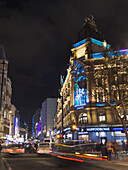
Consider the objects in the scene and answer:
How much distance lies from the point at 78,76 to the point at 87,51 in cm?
668

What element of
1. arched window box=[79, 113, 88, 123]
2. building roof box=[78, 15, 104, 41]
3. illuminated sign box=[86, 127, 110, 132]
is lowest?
illuminated sign box=[86, 127, 110, 132]

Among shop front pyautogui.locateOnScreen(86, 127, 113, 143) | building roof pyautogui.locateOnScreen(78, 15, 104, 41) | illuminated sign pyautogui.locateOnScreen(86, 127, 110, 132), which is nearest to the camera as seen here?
illuminated sign pyautogui.locateOnScreen(86, 127, 110, 132)

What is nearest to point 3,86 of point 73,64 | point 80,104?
point 73,64

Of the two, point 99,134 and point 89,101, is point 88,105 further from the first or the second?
point 99,134

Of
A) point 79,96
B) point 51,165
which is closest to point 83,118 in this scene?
point 79,96

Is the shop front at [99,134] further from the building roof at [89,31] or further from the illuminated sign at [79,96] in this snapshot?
the building roof at [89,31]

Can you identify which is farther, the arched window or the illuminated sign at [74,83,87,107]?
the illuminated sign at [74,83,87,107]

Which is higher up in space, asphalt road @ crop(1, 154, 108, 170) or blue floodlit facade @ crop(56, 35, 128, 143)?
blue floodlit facade @ crop(56, 35, 128, 143)

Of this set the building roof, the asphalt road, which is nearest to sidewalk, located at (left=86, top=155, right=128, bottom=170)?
the asphalt road

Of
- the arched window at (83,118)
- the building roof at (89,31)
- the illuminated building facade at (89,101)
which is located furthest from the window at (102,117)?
the building roof at (89,31)

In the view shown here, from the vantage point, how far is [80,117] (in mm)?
47656

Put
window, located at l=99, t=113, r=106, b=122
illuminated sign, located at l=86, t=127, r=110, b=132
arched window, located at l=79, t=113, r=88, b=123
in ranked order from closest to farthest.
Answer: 1. illuminated sign, located at l=86, t=127, r=110, b=132
2. window, located at l=99, t=113, r=106, b=122
3. arched window, located at l=79, t=113, r=88, b=123

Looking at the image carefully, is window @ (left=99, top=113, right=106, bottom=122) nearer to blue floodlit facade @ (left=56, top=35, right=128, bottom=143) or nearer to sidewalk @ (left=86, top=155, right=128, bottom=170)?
blue floodlit facade @ (left=56, top=35, right=128, bottom=143)

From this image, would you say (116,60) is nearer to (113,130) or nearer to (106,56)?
(106,56)
